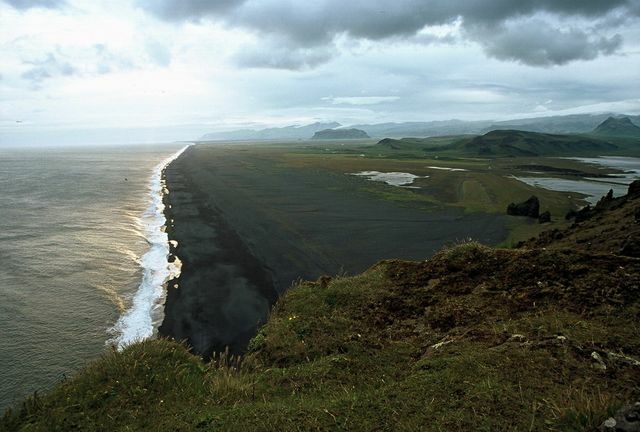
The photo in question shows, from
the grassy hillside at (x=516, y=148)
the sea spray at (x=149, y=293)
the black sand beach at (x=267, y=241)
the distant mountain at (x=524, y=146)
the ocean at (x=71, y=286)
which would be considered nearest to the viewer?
the ocean at (x=71, y=286)

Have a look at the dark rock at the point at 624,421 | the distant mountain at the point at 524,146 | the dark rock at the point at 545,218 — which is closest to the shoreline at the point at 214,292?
the dark rock at the point at 624,421

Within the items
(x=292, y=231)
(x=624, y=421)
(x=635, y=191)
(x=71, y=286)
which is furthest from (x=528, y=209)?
(x=624, y=421)

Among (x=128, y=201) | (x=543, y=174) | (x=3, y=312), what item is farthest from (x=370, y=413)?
(x=543, y=174)

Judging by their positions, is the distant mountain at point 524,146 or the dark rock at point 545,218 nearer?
the dark rock at point 545,218

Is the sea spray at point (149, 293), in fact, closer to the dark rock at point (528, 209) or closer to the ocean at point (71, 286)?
the ocean at point (71, 286)

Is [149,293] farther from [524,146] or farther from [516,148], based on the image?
[524,146]

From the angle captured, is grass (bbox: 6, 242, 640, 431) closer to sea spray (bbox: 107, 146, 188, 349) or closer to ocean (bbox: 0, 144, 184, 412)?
sea spray (bbox: 107, 146, 188, 349)

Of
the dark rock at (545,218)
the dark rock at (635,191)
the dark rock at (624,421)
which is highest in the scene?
the dark rock at (635,191)
